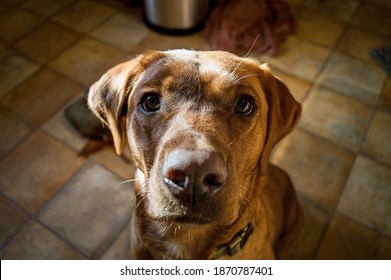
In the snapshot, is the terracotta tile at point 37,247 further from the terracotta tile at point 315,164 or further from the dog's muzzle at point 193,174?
the terracotta tile at point 315,164

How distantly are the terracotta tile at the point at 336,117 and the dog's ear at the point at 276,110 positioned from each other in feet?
4.65

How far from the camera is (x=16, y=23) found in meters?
3.65

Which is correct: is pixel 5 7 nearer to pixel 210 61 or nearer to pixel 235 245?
pixel 210 61

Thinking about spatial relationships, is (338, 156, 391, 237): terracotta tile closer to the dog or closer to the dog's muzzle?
the dog

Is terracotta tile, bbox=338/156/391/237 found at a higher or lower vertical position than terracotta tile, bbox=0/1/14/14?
lower

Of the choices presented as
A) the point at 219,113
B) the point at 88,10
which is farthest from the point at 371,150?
the point at 88,10

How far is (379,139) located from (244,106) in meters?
2.05

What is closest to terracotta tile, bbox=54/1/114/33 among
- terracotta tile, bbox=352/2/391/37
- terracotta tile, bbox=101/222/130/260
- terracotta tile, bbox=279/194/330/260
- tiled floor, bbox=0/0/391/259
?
tiled floor, bbox=0/0/391/259

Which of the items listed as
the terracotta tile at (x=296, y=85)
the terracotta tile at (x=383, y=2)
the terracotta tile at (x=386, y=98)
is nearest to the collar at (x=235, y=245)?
the terracotta tile at (x=296, y=85)

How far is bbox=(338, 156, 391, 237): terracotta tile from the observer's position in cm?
242

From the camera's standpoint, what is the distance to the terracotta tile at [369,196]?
2.42m

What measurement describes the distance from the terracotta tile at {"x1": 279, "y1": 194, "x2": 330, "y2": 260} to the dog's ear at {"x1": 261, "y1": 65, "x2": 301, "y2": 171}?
3.27 feet

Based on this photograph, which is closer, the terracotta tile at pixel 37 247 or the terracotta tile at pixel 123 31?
the terracotta tile at pixel 37 247

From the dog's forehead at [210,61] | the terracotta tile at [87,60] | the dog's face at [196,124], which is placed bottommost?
the terracotta tile at [87,60]
